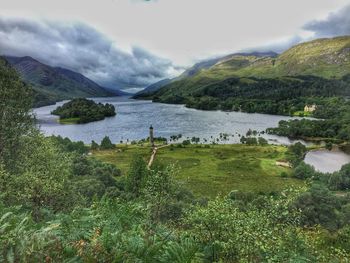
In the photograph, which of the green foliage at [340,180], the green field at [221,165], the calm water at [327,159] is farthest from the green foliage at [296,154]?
the green foliage at [340,180]

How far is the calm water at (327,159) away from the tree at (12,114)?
12939 cm

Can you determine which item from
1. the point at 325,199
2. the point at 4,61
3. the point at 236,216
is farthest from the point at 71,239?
the point at 325,199

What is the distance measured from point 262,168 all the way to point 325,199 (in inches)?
2917

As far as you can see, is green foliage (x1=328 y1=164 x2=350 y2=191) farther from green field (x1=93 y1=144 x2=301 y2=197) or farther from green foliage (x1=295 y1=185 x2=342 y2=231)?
green foliage (x1=295 y1=185 x2=342 y2=231)

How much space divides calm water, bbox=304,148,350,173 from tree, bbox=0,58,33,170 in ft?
425

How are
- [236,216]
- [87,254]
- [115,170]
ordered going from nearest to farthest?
1. [87,254]
2. [236,216]
3. [115,170]

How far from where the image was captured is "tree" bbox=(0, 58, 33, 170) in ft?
140

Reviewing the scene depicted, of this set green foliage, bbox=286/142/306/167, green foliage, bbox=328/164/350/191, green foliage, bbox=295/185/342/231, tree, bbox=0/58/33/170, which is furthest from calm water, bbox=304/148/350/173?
tree, bbox=0/58/33/170

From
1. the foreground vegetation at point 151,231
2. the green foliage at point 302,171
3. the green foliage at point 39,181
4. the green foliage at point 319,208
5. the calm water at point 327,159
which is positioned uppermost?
the foreground vegetation at point 151,231

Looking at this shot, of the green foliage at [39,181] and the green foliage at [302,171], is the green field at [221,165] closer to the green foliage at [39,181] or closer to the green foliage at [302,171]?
the green foliage at [302,171]

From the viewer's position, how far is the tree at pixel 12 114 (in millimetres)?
42781

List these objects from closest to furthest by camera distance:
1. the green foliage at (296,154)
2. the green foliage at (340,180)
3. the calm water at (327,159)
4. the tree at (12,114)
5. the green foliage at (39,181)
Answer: the green foliage at (39,181)
the tree at (12,114)
the green foliage at (340,180)
the calm water at (327,159)
the green foliage at (296,154)

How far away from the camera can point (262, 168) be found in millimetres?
146375

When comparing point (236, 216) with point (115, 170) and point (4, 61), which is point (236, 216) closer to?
point (4, 61)
